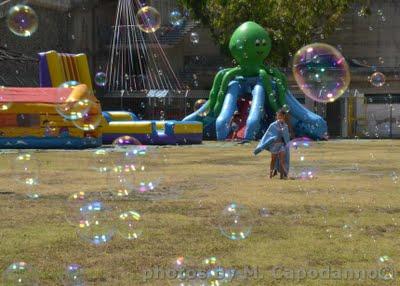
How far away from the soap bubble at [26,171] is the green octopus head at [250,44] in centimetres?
1221

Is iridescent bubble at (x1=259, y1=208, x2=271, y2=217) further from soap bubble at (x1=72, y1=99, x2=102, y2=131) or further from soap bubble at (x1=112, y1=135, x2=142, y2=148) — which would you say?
soap bubble at (x1=72, y1=99, x2=102, y2=131)

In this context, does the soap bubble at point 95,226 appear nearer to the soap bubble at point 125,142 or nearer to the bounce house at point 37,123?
the soap bubble at point 125,142

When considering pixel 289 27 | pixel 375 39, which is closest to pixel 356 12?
pixel 375 39

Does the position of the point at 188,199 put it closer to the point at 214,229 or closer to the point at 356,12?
the point at 214,229

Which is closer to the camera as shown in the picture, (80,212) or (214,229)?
(214,229)

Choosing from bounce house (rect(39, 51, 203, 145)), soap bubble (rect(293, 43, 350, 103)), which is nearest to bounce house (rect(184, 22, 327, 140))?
bounce house (rect(39, 51, 203, 145))

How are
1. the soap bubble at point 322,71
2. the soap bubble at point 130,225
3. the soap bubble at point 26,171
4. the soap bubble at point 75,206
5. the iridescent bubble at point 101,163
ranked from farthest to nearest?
the iridescent bubble at point 101,163, the soap bubble at point 322,71, the soap bubble at point 26,171, the soap bubble at point 75,206, the soap bubble at point 130,225

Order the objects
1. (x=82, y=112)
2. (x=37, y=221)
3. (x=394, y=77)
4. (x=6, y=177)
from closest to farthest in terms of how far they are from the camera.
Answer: (x=37, y=221) < (x=6, y=177) < (x=82, y=112) < (x=394, y=77)

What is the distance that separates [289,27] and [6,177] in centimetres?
2086

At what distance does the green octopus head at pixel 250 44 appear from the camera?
25.8m

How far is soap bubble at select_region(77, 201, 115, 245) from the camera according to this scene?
231 inches

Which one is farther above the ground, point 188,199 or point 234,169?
point 188,199

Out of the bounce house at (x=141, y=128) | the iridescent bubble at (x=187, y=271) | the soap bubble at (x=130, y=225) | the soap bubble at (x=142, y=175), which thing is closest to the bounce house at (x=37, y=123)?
the bounce house at (x=141, y=128)

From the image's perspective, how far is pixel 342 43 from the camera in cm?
3725
